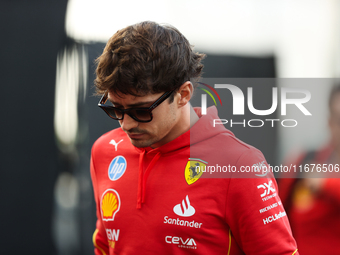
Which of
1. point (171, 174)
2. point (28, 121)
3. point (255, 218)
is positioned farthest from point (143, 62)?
point (28, 121)

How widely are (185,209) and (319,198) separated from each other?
3.50 feet

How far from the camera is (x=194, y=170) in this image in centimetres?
112

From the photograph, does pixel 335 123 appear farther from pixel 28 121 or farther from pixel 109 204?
pixel 28 121

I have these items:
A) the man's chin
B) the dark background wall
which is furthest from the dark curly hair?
the dark background wall

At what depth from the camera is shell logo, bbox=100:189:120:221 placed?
1.19 metres

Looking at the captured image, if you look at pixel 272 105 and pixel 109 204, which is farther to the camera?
pixel 272 105

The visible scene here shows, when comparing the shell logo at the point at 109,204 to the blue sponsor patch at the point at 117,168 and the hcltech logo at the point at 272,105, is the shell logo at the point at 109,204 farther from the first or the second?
the hcltech logo at the point at 272,105

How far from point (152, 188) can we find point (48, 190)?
4.42 feet

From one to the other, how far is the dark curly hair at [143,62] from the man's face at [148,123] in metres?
0.03

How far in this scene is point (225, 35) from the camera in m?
2.18

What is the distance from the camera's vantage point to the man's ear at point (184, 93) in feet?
3.74

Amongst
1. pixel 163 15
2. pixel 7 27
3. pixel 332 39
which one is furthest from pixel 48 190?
pixel 332 39

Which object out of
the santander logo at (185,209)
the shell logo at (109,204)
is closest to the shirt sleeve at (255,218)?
the santander logo at (185,209)

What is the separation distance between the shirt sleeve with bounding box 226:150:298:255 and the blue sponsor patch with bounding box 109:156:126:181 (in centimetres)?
46
